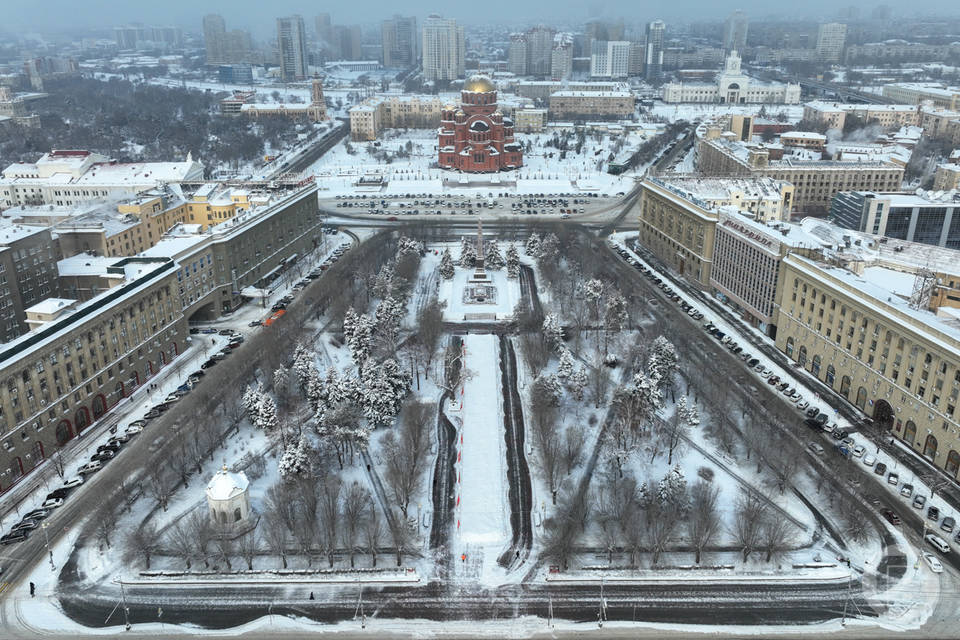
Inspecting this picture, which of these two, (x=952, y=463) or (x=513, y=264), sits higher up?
(x=513, y=264)

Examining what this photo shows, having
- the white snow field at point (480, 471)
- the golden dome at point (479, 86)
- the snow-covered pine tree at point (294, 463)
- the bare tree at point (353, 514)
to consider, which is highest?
the golden dome at point (479, 86)

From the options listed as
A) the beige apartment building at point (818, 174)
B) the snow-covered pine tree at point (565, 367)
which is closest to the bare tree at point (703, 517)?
the snow-covered pine tree at point (565, 367)

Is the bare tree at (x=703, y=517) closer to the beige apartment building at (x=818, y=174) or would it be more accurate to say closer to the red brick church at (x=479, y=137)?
the beige apartment building at (x=818, y=174)

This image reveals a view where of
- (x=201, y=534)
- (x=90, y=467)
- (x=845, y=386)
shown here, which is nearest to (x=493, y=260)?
(x=845, y=386)

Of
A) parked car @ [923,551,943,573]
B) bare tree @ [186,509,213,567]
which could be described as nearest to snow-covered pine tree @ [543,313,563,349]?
parked car @ [923,551,943,573]

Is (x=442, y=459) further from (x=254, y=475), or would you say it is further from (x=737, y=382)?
(x=737, y=382)

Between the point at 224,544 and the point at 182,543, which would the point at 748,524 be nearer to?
the point at 224,544

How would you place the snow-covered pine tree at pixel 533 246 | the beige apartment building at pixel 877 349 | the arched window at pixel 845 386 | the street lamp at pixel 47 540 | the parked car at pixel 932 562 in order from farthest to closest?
the snow-covered pine tree at pixel 533 246 → the arched window at pixel 845 386 → the beige apartment building at pixel 877 349 → the street lamp at pixel 47 540 → the parked car at pixel 932 562
